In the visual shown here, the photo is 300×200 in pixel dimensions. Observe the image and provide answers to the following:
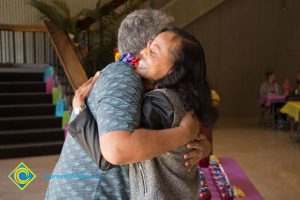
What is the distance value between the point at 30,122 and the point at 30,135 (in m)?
0.26

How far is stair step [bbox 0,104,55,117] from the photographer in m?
5.68

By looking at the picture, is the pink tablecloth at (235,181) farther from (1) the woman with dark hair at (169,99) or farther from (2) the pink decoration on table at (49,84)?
(2) the pink decoration on table at (49,84)

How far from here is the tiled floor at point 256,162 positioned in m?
4.01

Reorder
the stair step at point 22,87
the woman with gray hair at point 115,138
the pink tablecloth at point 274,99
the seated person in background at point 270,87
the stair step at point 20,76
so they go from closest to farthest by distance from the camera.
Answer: the woman with gray hair at point 115,138 → the stair step at point 22,87 → the stair step at point 20,76 → the pink tablecloth at point 274,99 → the seated person in background at point 270,87

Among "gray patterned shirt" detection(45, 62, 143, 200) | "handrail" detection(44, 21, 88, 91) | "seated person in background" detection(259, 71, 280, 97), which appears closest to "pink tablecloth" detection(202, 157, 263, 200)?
"gray patterned shirt" detection(45, 62, 143, 200)

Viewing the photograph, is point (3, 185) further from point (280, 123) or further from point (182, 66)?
point (280, 123)

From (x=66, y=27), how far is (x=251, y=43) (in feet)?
18.0

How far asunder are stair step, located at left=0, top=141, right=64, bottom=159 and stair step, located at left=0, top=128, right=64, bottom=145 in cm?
10

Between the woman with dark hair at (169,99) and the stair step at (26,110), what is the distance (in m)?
5.15

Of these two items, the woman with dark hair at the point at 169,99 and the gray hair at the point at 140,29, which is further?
the gray hair at the point at 140,29

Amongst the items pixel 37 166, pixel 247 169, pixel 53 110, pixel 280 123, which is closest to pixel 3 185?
pixel 37 166

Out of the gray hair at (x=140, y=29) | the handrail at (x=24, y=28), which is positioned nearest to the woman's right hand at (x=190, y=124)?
the gray hair at (x=140, y=29)

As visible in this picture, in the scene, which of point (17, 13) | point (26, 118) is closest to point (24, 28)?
point (17, 13)

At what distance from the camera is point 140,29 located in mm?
1089
